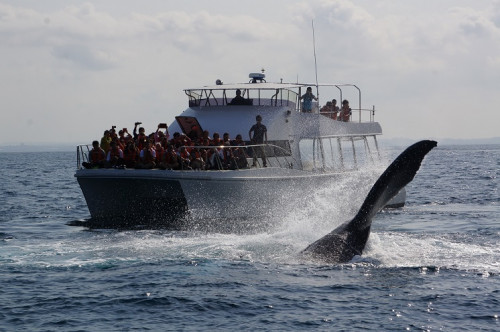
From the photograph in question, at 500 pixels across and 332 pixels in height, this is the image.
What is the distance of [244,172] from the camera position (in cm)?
2131

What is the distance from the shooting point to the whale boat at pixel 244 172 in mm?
20734

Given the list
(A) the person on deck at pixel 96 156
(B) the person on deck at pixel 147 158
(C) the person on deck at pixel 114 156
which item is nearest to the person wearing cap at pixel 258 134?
(B) the person on deck at pixel 147 158

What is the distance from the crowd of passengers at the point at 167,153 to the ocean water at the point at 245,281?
1917 millimetres

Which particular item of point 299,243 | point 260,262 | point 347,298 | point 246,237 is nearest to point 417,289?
point 347,298

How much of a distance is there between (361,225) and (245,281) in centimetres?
263

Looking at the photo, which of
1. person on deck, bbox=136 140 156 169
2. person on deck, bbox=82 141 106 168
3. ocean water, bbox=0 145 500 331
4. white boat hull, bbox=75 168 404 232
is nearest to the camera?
ocean water, bbox=0 145 500 331

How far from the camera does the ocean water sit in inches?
458

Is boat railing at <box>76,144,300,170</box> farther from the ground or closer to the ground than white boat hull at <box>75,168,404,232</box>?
farther from the ground

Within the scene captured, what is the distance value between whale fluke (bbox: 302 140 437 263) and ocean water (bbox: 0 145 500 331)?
10.3 inches

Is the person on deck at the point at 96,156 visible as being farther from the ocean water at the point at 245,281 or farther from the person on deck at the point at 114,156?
the ocean water at the point at 245,281

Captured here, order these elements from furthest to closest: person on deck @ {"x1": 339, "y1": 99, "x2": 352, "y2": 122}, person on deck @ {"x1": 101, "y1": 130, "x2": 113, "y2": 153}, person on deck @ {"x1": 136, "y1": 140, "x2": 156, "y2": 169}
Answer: person on deck @ {"x1": 339, "y1": 99, "x2": 352, "y2": 122}
person on deck @ {"x1": 101, "y1": 130, "x2": 113, "y2": 153}
person on deck @ {"x1": 136, "y1": 140, "x2": 156, "y2": 169}

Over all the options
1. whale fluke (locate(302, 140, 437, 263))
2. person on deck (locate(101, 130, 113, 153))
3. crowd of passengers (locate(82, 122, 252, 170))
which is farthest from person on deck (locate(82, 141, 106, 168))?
whale fluke (locate(302, 140, 437, 263))

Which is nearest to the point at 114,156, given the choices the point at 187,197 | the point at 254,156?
the point at 187,197

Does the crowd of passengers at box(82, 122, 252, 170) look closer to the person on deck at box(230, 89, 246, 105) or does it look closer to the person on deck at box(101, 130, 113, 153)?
the person on deck at box(101, 130, 113, 153)
